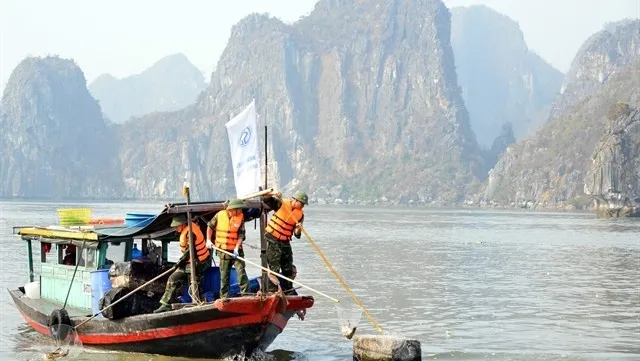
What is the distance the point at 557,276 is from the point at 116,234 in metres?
23.0

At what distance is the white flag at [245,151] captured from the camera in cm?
1750

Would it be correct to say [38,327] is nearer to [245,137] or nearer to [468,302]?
[245,137]

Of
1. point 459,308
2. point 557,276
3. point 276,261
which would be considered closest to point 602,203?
point 557,276

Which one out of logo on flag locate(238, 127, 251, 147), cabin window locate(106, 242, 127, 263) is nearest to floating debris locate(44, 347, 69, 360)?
cabin window locate(106, 242, 127, 263)

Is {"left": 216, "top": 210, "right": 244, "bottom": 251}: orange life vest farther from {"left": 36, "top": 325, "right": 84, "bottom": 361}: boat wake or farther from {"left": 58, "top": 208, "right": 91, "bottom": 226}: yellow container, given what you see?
{"left": 58, "top": 208, "right": 91, "bottom": 226}: yellow container

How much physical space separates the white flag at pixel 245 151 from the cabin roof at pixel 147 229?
118cm

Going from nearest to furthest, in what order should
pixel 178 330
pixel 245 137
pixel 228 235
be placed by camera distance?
pixel 245 137, pixel 228 235, pixel 178 330

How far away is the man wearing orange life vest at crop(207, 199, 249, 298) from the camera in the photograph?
18.2 meters

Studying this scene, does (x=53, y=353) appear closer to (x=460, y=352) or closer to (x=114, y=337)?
(x=114, y=337)

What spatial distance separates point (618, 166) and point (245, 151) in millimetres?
142821

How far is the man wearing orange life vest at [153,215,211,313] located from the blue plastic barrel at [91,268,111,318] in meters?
1.75

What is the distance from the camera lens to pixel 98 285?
20297mm

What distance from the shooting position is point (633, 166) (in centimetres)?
15425

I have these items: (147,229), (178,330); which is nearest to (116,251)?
(147,229)
